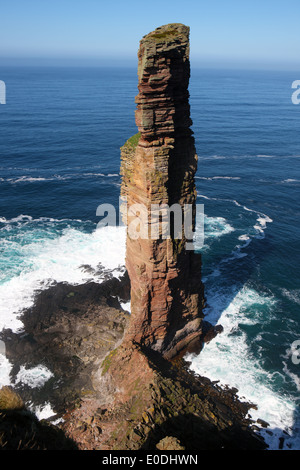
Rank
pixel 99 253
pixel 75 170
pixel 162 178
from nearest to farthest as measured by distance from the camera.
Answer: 1. pixel 162 178
2. pixel 99 253
3. pixel 75 170

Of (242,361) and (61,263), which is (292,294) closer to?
(242,361)

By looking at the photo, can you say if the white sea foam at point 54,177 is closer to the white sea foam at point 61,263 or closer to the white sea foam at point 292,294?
the white sea foam at point 61,263

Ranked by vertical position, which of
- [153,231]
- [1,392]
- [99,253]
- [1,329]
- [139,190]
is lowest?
[1,329]

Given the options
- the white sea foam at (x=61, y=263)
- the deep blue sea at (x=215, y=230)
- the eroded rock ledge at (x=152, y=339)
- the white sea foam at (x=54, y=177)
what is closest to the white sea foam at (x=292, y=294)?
the deep blue sea at (x=215, y=230)

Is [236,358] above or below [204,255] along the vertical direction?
below

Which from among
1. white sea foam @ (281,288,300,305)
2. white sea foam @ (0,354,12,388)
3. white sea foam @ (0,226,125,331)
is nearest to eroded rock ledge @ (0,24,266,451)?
white sea foam @ (0,354,12,388)

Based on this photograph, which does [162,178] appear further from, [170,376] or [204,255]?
[204,255]

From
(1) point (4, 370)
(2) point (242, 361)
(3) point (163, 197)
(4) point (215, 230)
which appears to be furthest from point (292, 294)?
(1) point (4, 370)
